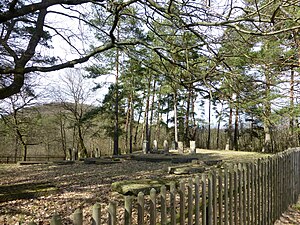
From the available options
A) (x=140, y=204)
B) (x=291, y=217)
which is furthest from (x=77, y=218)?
(x=291, y=217)

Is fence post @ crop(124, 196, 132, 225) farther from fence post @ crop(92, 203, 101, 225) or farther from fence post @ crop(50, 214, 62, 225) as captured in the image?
fence post @ crop(50, 214, 62, 225)

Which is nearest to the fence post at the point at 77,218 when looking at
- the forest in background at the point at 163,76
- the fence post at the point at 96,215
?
the fence post at the point at 96,215

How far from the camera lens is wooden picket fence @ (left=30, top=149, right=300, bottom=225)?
2043 mm

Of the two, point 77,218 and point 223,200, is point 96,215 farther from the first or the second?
point 223,200

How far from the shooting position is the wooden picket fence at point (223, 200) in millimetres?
2043

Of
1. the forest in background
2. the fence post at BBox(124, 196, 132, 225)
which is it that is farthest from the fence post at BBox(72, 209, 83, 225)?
the forest in background

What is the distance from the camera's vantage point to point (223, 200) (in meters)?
3.70

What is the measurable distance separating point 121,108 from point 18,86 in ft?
74.1

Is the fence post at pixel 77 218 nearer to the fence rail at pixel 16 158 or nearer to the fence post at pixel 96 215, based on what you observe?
the fence post at pixel 96 215

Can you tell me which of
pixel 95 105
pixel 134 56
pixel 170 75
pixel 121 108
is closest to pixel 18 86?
pixel 134 56

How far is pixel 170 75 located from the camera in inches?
231

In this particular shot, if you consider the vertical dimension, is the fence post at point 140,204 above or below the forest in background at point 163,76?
below

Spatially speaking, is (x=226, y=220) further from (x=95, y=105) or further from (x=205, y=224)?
(x=95, y=105)

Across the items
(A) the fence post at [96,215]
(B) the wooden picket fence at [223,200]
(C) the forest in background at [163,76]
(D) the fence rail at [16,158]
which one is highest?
(C) the forest in background at [163,76]
